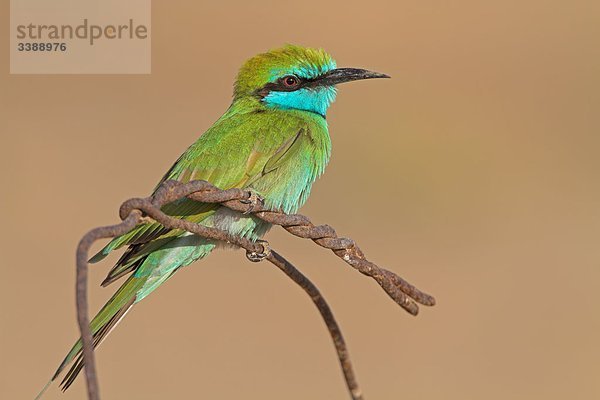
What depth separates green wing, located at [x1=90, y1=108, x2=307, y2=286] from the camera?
2561 millimetres

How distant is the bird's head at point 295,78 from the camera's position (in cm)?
308

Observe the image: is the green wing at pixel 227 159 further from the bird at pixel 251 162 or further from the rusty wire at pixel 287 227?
the rusty wire at pixel 287 227

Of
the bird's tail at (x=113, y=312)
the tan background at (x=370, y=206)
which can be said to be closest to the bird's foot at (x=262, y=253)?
the bird's tail at (x=113, y=312)

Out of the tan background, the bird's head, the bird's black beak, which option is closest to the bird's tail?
the bird's head

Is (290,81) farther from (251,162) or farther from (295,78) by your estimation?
(251,162)

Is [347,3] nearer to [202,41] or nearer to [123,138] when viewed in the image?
[202,41]

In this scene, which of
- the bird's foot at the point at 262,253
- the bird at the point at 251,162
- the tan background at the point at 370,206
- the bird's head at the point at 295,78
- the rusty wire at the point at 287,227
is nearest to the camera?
the rusty wire at the point at 287,227

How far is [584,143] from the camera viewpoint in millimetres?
6703

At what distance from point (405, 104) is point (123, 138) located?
2121 millimetres

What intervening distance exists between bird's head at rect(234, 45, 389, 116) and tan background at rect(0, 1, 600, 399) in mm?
1730

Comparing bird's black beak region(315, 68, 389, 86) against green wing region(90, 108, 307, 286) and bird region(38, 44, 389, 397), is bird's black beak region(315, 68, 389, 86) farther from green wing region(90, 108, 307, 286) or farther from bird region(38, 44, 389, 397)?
green wing region(90, 108, 307, 286)

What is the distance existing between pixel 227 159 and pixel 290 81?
1.55 ft

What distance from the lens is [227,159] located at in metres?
2.73

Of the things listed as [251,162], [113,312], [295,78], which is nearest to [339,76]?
[295,78]
